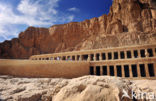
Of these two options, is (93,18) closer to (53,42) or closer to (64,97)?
(53,42)

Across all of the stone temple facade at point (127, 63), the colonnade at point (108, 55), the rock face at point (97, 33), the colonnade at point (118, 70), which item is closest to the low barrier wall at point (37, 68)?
the stone temple facade at point (127, 63)

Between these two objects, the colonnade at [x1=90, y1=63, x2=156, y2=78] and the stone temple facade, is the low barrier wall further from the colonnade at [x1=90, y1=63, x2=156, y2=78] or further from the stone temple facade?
the colonnade at [x1=90, y1=63, x2=156, y2=78]

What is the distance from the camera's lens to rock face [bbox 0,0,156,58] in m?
39.2

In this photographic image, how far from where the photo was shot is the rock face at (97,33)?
3916cm

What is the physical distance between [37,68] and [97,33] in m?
38.3

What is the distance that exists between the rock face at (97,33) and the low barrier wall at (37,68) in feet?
83.8

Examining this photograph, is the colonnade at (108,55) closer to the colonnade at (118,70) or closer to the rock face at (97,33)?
the colonnade at (118,70)

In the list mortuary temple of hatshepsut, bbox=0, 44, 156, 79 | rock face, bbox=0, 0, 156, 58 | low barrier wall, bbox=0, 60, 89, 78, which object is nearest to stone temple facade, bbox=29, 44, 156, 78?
mortuary temple of hatshepsut, bbox=0, 44, 156, 79

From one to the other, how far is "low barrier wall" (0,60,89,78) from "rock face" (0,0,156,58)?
25.5 m

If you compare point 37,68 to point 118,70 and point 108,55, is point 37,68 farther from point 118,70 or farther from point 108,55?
point 108,55

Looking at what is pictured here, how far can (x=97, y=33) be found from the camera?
49969mm

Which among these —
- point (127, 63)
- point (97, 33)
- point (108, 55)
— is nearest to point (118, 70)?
point (127, 63)

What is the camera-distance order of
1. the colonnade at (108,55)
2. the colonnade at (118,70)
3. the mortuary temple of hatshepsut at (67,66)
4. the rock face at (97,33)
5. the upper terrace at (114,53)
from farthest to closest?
the rock face at (97,33), the colonnade at (108,55), the upper terrace at (114,53), the colonnade at (118,70), the mortuary temple of hatshepsut at (67,66)

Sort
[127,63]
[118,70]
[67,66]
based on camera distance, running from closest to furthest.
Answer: [67,66] < [127,63] < [118,70]
